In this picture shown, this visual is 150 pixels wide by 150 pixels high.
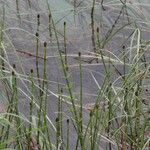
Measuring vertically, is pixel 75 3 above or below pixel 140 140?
above

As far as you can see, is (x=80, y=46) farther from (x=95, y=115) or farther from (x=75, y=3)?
(x=95, y=115)

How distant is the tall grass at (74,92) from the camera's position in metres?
1.91

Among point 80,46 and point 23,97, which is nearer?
point 23,97

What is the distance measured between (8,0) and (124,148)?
1224 millimetres

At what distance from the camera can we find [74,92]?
8.39 ft

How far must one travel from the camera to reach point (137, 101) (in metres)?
2.10

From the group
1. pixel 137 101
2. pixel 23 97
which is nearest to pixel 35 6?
pixel 23 97

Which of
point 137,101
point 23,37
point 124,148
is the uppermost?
point 23,37

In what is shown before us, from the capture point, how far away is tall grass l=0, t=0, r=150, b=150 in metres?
1.91

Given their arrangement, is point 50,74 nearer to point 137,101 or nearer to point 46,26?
point 46,26

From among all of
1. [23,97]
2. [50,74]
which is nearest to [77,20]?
[50,74]

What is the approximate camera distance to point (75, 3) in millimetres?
3205

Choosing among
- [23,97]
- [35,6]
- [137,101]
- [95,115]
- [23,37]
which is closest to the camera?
[95,115]

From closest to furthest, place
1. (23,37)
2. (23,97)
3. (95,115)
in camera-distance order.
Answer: (95,115) < (23,97) < (23,37)
